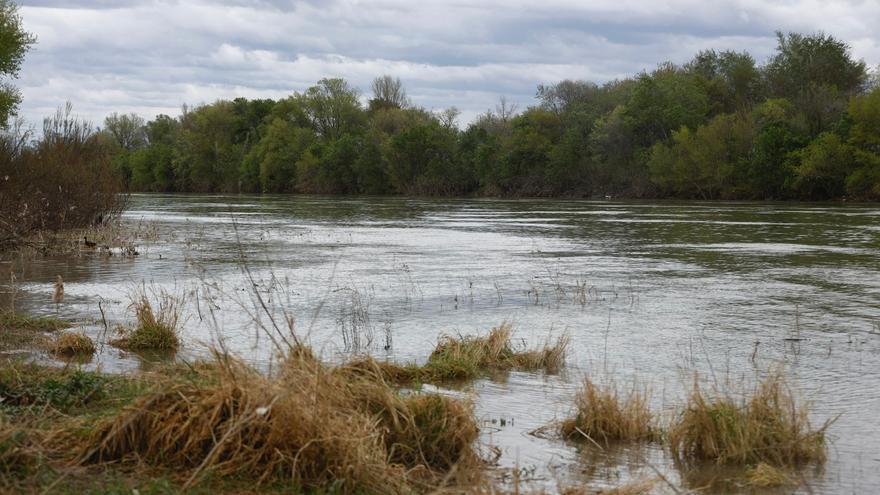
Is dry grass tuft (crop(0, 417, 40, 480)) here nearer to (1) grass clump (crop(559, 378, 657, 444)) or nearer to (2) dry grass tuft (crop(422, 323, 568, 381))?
(1) grass clump (crop(559, 378, 657, 444))

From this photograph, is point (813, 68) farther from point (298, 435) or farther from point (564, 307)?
point (298, 435)

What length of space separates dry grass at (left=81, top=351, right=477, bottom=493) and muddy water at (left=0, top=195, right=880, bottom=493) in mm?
664

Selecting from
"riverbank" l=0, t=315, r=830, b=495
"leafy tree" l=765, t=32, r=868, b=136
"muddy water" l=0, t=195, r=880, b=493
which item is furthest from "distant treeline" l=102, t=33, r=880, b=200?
"riverbank" l=0, t=315, r=830, b=495

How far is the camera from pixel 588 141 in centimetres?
9875

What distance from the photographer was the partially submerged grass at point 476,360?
11.2 m

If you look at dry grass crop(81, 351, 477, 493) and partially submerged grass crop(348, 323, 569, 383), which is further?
partially submerged grass crop(348, 323, 569, 383)

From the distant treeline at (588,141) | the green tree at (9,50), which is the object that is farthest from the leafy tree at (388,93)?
the green tree at (9,50)

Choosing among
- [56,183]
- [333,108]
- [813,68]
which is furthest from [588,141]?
[56,183]

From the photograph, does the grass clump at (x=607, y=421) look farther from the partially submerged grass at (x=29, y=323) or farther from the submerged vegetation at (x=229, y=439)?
the partially submerged grass at (x=29, y=323)

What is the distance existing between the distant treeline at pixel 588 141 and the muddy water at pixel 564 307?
35.1m

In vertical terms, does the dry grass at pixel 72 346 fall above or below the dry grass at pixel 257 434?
below

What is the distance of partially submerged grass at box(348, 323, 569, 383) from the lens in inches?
439

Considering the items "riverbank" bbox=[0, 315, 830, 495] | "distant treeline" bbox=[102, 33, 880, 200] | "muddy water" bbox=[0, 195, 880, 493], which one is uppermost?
"distant treeline" bbox=[102, 33, 880, 200]

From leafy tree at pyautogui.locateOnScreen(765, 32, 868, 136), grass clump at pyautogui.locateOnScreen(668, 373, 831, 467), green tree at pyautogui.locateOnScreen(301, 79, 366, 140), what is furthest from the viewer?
green tree at pyautogui.locateOnScreen(301, 79, 366, 140)
